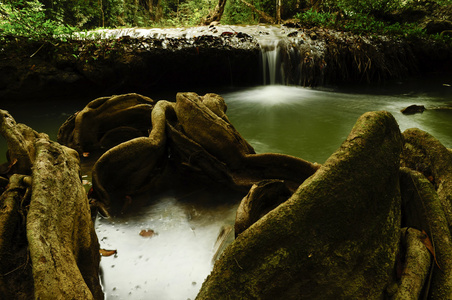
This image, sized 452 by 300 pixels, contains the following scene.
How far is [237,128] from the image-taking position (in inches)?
236

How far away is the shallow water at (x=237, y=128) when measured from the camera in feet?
6.88

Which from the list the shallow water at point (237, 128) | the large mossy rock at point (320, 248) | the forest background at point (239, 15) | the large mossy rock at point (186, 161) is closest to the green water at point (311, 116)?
the shallow water at point (237, 128)

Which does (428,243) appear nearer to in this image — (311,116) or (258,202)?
(258,202)

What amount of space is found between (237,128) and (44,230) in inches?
190

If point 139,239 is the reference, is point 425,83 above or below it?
above

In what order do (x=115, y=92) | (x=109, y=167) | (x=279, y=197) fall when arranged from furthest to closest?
(x=115, y=92), (x=109, y=167), (x=279, y=197)

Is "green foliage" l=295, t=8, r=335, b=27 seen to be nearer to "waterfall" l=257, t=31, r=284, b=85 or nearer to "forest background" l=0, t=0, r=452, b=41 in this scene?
"forest background" l=0, t=0, r=452, b=41

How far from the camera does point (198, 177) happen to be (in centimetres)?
332

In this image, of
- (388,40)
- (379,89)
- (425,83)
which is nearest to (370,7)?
(388,40)

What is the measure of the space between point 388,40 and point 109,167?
1141cm

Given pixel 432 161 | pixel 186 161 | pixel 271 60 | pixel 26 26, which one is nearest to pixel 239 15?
pixel 271 60

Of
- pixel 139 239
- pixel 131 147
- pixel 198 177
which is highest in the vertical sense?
pixel 131 147

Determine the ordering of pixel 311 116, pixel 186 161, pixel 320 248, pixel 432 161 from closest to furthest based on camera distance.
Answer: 1. pixel 320 248
2. pixel 432 161
3. pixel 186 161
4. pixel 311 116

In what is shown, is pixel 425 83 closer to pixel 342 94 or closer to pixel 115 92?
pixel 342 94
